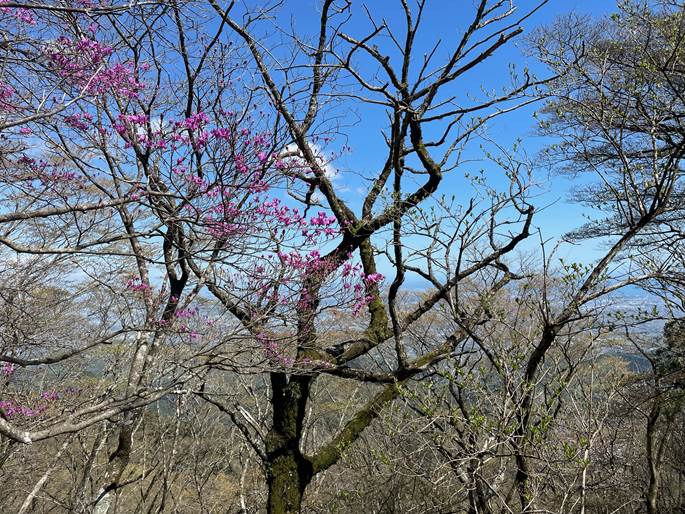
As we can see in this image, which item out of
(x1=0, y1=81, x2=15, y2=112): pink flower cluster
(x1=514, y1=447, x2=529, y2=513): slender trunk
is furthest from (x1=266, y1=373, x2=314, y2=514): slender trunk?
(x1=0, y1=81, x2=15, y2=112): pink flower cluster

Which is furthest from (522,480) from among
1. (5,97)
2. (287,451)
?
(5,97)

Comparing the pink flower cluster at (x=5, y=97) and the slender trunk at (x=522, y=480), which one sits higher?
the pink flower cluster at (x=5, y=97)

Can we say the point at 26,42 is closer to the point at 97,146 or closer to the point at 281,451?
the point at 97,146

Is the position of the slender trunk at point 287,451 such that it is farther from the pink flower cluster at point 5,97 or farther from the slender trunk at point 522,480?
the pink flower cluster at point 5,97

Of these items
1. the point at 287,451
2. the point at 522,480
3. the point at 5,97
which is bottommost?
the point at 287,451

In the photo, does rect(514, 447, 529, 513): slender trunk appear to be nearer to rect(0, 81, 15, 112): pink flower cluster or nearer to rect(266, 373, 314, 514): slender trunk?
rect(266, 373, 314, 514): slender trunk

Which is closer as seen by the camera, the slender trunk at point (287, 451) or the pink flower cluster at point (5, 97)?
the pink flower cluster at point (5, 97)

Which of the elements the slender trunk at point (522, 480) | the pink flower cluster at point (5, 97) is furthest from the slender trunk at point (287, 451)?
the pink flower cluster at point (5, 97)

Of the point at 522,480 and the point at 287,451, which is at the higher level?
the point at 522,480

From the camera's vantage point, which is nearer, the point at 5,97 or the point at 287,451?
the point at 5,97

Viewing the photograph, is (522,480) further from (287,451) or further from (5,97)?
(5,97)

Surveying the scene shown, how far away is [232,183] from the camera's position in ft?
A: 9.66

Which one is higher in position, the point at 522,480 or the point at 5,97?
the point at 5,97

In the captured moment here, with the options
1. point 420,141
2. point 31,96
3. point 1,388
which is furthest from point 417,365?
point 1,388
